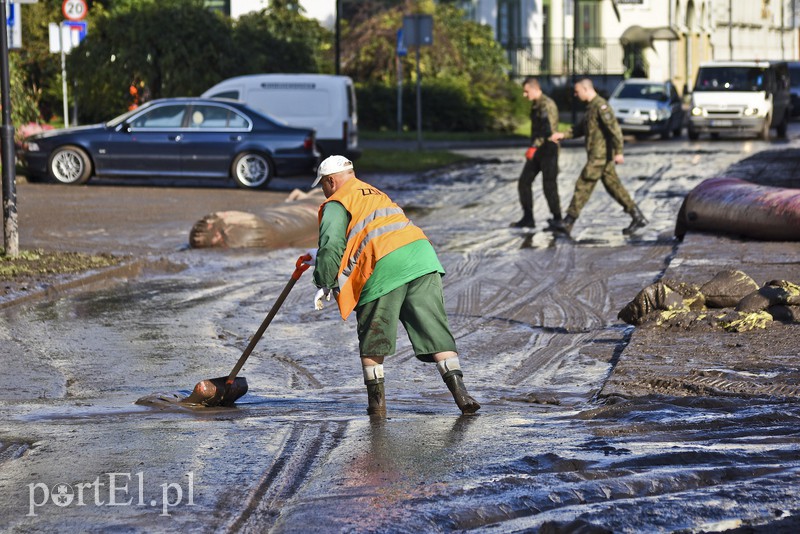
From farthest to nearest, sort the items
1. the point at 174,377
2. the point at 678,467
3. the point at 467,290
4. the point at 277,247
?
1. the point at 277,247
2. the point at 467,290
3. the point at 174,377
4. the point at 678,467

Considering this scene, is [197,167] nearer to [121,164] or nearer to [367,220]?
[121,164]

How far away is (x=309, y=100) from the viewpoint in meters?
26.0

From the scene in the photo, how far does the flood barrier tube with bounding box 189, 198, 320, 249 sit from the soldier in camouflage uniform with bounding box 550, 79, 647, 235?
10.4 ft

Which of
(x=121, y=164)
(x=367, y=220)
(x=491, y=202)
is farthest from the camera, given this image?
(x=121, y=164)

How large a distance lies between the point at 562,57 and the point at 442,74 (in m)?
14.5

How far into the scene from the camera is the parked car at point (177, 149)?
75.2ft

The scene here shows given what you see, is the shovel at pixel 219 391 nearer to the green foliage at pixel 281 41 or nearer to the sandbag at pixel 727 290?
the sandbag at pixel 727 290

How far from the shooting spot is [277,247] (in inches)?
621

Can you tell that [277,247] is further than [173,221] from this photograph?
No

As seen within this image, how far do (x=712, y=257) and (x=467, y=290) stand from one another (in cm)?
219

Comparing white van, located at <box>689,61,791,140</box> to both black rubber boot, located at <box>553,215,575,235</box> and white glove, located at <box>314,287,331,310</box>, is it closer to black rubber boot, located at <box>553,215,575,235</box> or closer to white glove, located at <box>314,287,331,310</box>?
black rubber boot, located at <box>553,215,575,235</box>

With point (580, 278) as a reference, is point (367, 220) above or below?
above

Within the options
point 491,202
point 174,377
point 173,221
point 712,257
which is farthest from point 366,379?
point 491,202

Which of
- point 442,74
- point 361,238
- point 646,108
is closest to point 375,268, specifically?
point 361,238
